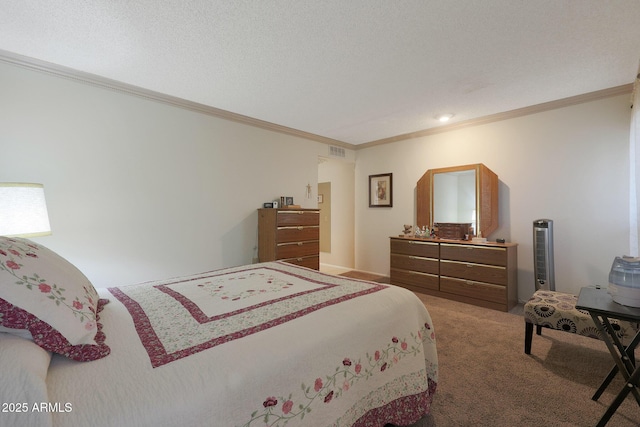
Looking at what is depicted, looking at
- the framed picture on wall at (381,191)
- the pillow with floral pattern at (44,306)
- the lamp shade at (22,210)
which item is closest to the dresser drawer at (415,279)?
the framed picture on wall at (381,191)

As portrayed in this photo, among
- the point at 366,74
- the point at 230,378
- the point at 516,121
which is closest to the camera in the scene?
the point at 230,378

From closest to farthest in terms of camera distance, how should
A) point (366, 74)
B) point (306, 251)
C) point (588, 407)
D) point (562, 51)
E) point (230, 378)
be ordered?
point (230, 378), point (588, 407), point (562, 51), point (366, 74), point (306, 251)

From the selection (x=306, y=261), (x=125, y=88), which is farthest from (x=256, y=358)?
(x=125, y=88)

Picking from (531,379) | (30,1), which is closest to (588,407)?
(531,379)

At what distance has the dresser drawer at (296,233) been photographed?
3693 mm

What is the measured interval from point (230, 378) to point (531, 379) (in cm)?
220

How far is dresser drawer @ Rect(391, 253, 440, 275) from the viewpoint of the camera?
395cm

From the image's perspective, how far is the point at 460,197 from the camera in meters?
4.00

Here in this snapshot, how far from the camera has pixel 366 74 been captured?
104 inches

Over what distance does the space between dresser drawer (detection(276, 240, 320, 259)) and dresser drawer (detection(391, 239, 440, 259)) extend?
50.2 inches

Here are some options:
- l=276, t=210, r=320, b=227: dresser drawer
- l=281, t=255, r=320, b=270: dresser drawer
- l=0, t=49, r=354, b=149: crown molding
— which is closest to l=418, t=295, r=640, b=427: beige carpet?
l=281, t=255, r=320, b=270: dresser drawer

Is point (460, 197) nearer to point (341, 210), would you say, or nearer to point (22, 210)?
point (341, 210)

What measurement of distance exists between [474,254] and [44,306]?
395cm

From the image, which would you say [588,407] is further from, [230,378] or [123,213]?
[123,213]
